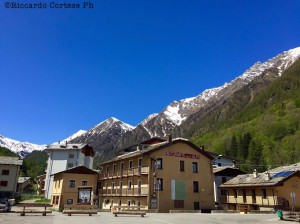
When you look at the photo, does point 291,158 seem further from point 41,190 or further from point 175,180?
point 41,190

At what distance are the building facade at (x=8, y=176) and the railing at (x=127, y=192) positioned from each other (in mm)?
20621

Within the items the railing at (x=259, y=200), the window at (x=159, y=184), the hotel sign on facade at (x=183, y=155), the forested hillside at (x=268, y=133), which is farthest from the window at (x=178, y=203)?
the forested hillside at (x=268, y=133)

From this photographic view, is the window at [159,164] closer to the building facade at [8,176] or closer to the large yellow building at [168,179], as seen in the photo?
the large yellow building at [168,179]

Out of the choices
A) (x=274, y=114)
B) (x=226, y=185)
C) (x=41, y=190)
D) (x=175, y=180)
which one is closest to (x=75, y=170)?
(x=175, y=180)

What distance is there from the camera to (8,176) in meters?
64.7

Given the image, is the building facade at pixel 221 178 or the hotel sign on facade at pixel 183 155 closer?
the hotel sign on facade at pixel 183 155

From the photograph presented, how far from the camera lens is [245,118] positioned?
173 metres

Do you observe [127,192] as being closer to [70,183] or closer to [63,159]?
[70,183]

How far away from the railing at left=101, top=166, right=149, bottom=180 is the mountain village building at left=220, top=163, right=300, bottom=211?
14569 mm

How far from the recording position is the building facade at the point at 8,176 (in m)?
64.1

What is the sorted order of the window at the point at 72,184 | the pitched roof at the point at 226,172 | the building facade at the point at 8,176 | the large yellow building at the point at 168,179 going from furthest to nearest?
the building facade at the point at 8,176 < the pitched roof at the point at 226,172 < the window at the point at 72,184 < the large yellow building at the point at 168,179

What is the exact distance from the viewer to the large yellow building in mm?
44091

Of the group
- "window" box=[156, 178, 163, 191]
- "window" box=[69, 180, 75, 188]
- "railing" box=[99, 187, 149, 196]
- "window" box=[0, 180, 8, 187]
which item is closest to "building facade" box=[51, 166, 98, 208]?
"window" box=[69, 180, 75, 188]

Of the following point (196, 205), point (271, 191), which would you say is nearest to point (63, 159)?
point (196, 205)
